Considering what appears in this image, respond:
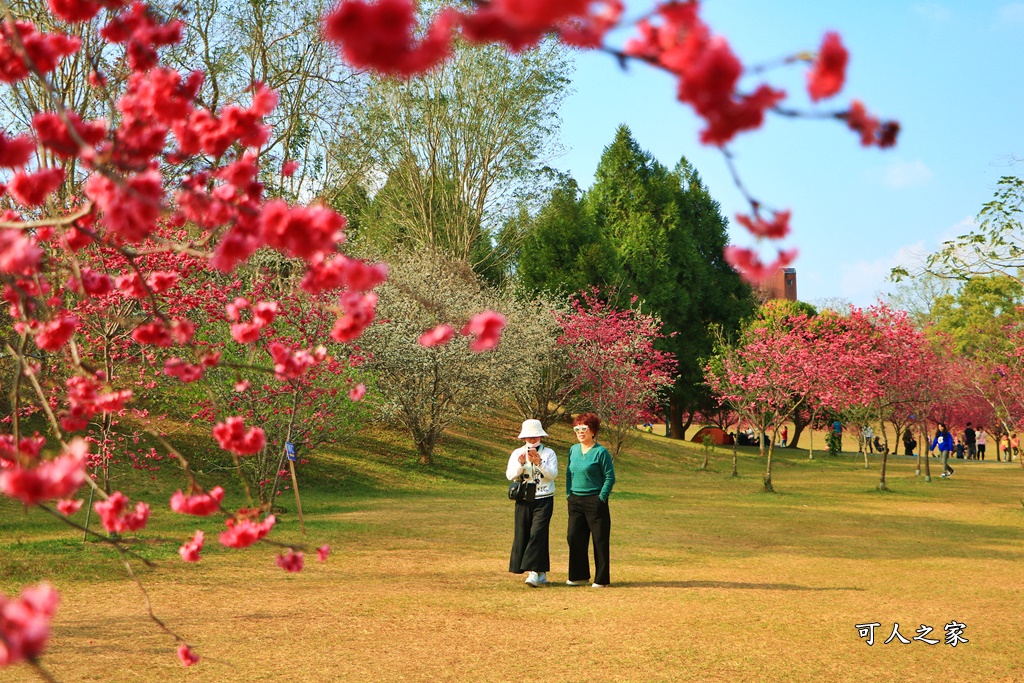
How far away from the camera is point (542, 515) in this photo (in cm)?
973

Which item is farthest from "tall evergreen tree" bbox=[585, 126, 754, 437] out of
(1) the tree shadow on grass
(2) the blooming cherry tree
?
(1) the tree shadow on grass

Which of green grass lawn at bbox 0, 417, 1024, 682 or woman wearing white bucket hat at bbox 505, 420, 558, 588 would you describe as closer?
green grass lawn at bbox 0, 417, 1024, 682

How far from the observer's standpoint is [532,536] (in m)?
9.76

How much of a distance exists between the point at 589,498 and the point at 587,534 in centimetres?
49

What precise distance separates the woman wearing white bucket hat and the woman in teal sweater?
25cm

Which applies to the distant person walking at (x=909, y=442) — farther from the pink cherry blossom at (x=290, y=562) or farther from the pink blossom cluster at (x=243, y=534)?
the pink blossom cluster at (x=243, y=534)

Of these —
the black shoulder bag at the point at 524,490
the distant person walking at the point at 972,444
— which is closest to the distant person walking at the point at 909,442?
the distant person walking at the point at 972,444

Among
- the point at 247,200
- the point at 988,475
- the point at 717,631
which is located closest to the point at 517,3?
the point at 247,200

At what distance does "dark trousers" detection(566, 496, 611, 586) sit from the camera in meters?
9.62

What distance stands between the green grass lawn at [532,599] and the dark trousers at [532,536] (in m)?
0.28

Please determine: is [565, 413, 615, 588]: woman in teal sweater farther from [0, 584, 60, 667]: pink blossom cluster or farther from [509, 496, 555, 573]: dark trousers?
[0, 584, 60, 667]: pink blossom cluster

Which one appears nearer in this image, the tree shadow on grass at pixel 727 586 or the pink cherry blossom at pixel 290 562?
the pink cherry blossom at pixel 290 562

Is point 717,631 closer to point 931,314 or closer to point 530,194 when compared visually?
point 530,194

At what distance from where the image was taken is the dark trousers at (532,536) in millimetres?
9648
